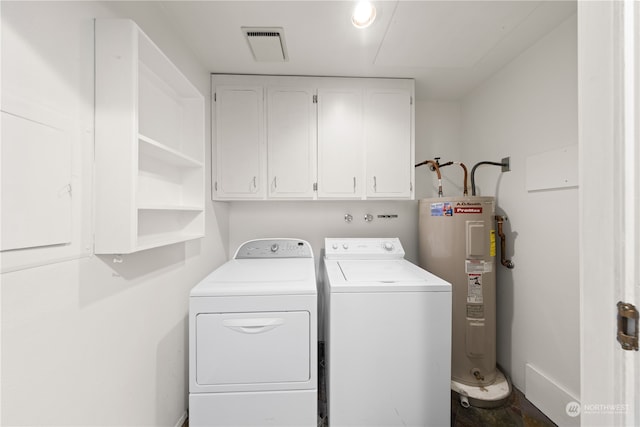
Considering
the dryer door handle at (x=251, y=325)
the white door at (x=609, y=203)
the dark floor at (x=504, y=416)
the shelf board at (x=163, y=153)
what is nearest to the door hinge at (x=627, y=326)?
the white door at (x=609, y=203)

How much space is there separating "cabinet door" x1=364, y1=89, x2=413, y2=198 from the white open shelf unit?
1.31 meters

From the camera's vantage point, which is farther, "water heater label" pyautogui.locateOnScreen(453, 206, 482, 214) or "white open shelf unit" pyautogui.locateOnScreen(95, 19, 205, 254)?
"water heater label" pyautogui.locateOnScreen(453, 206, 482, 214)

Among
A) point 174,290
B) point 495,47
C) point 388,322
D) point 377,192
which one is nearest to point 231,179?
point 174,290

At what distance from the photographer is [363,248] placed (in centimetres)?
214

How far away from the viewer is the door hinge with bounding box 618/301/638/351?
423 mm

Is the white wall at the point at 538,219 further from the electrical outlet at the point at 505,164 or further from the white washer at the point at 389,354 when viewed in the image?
the white washer at the point at 389,354

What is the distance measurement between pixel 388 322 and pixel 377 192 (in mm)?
1097

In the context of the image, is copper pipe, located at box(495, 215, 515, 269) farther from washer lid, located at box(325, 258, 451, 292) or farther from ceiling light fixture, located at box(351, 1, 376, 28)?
ceiling light fixture, located at box(351, 1, 376, 28)

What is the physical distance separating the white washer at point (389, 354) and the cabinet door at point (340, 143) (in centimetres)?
96

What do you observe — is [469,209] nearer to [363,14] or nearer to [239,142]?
[363,14]

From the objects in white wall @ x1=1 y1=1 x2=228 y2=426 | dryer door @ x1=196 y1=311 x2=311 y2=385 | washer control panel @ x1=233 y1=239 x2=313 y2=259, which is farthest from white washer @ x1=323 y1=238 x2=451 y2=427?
white wall @ x1=1 y1=1 x2=228 y2=426

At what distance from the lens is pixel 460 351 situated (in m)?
1.76

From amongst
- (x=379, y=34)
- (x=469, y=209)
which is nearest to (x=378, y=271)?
(x=469, y=209)

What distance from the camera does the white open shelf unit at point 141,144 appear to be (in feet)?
2.86
